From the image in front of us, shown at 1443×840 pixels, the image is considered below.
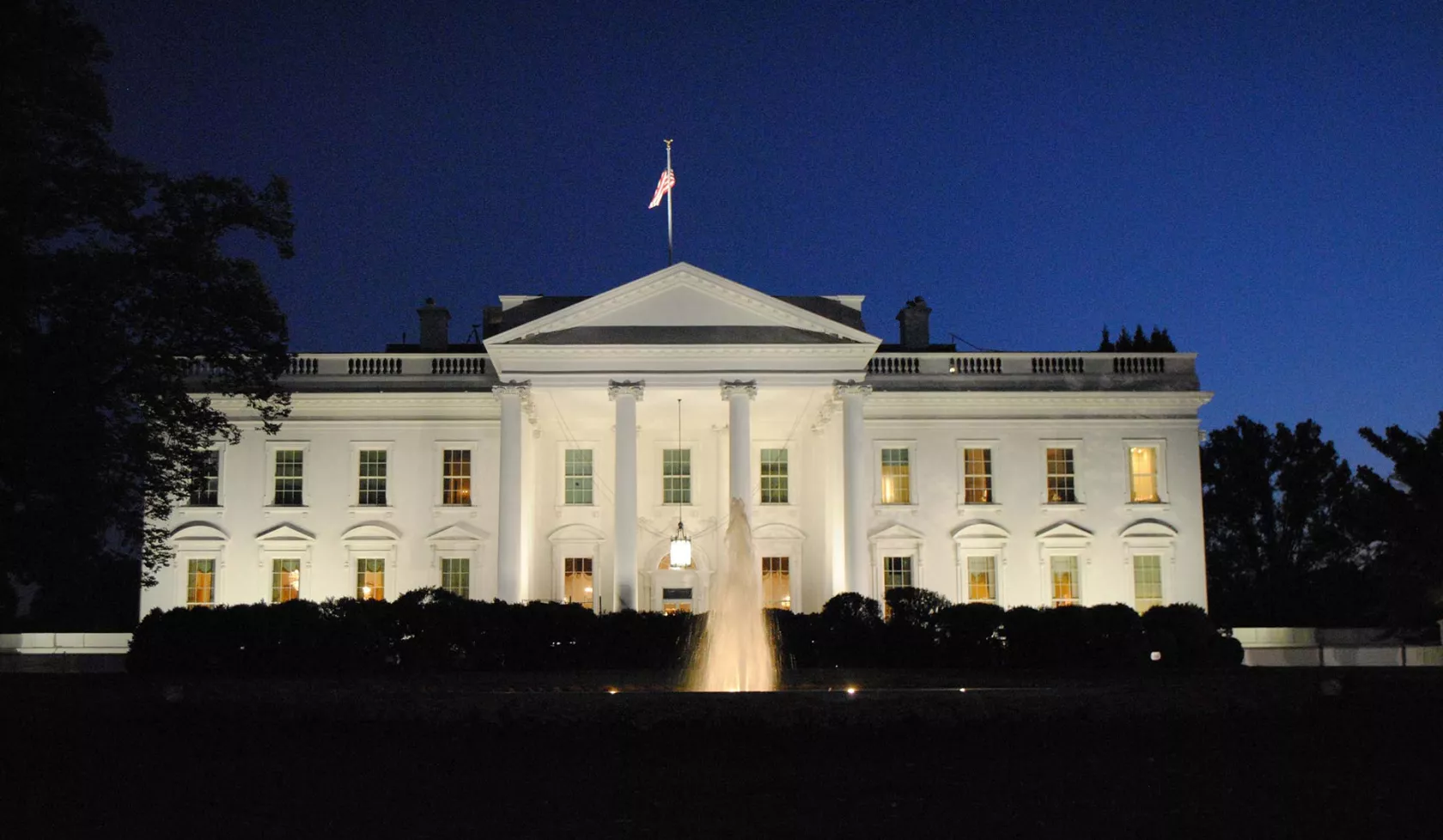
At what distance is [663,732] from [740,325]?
68.4 feet

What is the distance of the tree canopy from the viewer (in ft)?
56.3

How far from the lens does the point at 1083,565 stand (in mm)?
36906

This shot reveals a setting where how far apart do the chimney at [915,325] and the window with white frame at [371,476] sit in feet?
54.8

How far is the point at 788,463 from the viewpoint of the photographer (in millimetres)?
38000

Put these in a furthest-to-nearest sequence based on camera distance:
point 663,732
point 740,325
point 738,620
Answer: point 740,325, point 738,620, point 663,732

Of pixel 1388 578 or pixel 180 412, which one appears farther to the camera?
pixel 1388 578

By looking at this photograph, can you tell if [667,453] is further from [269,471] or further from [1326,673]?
[1326,673]

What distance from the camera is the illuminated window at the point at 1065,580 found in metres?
37.0

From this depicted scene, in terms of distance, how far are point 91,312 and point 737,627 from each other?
10566 mm

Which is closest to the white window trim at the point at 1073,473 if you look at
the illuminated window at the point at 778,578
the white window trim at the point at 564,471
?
the illuminated window at the point at 778,578

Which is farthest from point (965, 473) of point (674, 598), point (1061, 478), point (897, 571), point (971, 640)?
point (971, 640)

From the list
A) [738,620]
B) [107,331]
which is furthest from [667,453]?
[107,331]

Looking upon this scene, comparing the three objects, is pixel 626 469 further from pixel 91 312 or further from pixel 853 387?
pixel 91 312

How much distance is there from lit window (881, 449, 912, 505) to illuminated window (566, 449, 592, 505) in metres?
8.35
